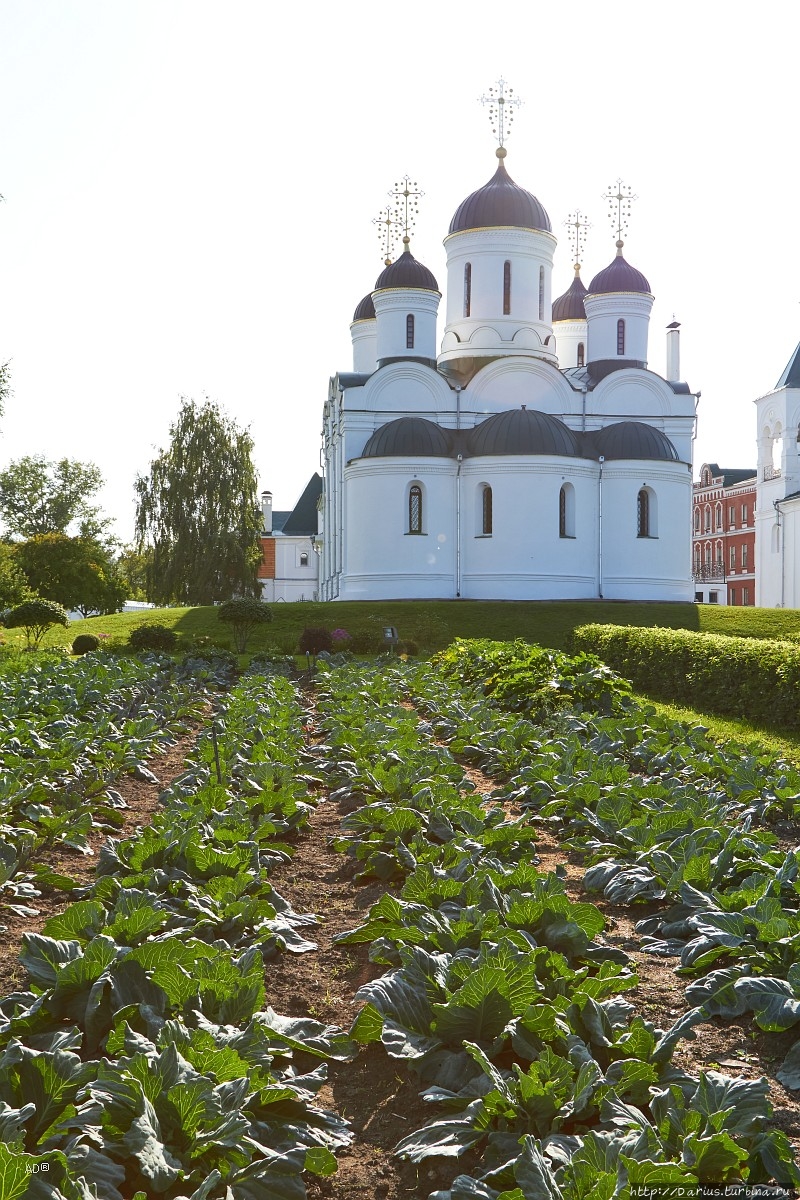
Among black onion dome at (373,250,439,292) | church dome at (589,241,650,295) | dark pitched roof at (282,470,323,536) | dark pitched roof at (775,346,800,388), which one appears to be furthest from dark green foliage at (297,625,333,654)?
dark pitched roof at (282,470,323,536)

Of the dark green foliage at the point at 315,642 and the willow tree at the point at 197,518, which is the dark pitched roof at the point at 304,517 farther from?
the dark green foliage at the point at 315,642

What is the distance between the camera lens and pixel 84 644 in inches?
1016

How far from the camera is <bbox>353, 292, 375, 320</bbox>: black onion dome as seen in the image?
4319 cm

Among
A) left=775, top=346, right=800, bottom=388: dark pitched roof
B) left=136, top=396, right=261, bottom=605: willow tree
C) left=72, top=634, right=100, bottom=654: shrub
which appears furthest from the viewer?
left=775, top=346, right=800, bottom=388: dark pitched roof

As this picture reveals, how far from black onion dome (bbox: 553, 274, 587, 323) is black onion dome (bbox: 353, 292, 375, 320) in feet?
30.9

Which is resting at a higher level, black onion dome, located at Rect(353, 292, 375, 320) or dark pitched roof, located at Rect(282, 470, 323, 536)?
black onion dome, located at Rect(353, 292, 375, 320)

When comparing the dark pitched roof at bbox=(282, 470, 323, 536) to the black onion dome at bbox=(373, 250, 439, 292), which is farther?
the dark pitched roof at bbox=(282, 470, 323, 536)

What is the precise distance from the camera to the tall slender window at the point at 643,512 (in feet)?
118

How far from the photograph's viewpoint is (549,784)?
7.84 m

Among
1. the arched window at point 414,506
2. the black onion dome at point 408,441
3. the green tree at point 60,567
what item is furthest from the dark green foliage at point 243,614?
the green tree at point 60,567

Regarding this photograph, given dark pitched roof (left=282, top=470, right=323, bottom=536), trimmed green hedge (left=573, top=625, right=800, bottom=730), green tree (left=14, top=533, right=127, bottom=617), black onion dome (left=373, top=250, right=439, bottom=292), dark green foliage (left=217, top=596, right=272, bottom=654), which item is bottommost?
trimmed green hedge (left=573, top=625, right=800, bottom=730)

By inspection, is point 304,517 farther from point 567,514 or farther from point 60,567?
point 567,514

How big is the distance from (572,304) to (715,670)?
36167 mm

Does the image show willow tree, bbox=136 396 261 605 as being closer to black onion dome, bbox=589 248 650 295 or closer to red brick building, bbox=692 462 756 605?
black onion dome, bbox=589 248 650 295
